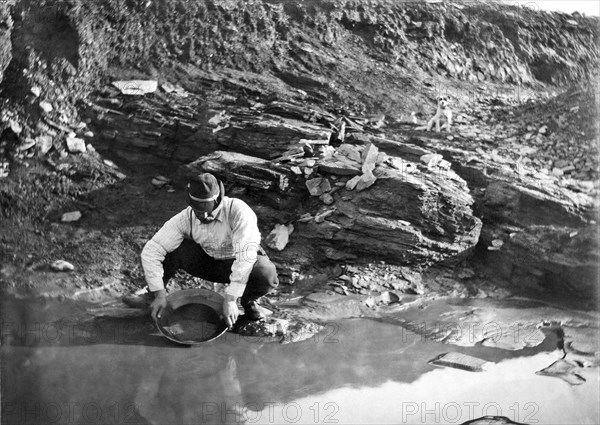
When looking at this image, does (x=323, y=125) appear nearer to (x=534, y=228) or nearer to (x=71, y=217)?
(x=534, y=228)

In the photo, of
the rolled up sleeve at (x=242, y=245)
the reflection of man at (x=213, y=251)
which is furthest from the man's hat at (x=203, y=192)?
the rolled up sleeve at (x=242, y=245)

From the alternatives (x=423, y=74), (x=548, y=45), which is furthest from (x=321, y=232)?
(x=548, y=45)

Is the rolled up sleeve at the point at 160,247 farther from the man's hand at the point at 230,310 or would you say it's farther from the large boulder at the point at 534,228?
the large boulder at the point at 534,228

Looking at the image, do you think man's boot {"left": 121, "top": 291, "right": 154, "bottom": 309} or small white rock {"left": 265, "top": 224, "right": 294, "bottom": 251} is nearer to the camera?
man's boot {"left": 121, "top": 291, "right": 154, "bottom": 309}

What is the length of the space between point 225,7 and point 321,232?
3.85 feet

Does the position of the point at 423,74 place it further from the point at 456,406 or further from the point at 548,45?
the point at 456,406

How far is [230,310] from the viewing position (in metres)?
2.60

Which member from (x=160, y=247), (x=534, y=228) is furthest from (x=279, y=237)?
(x=534, y=228)

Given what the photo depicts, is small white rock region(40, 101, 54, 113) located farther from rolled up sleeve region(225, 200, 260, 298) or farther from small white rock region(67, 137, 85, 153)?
rolled up sleeve region(225, 200, 260, 298)

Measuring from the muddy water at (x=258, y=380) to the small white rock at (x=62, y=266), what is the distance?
162mm

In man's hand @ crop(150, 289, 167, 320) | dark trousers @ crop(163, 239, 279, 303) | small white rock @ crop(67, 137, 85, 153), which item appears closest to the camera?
man's hand @ crop(150, 289, 167, 320)

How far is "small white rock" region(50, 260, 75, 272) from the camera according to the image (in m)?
2.74

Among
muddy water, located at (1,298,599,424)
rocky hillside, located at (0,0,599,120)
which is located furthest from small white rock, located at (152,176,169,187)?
muddy water, located at (1,298,599,424)

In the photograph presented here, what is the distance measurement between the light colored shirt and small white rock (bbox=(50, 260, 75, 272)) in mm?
327
